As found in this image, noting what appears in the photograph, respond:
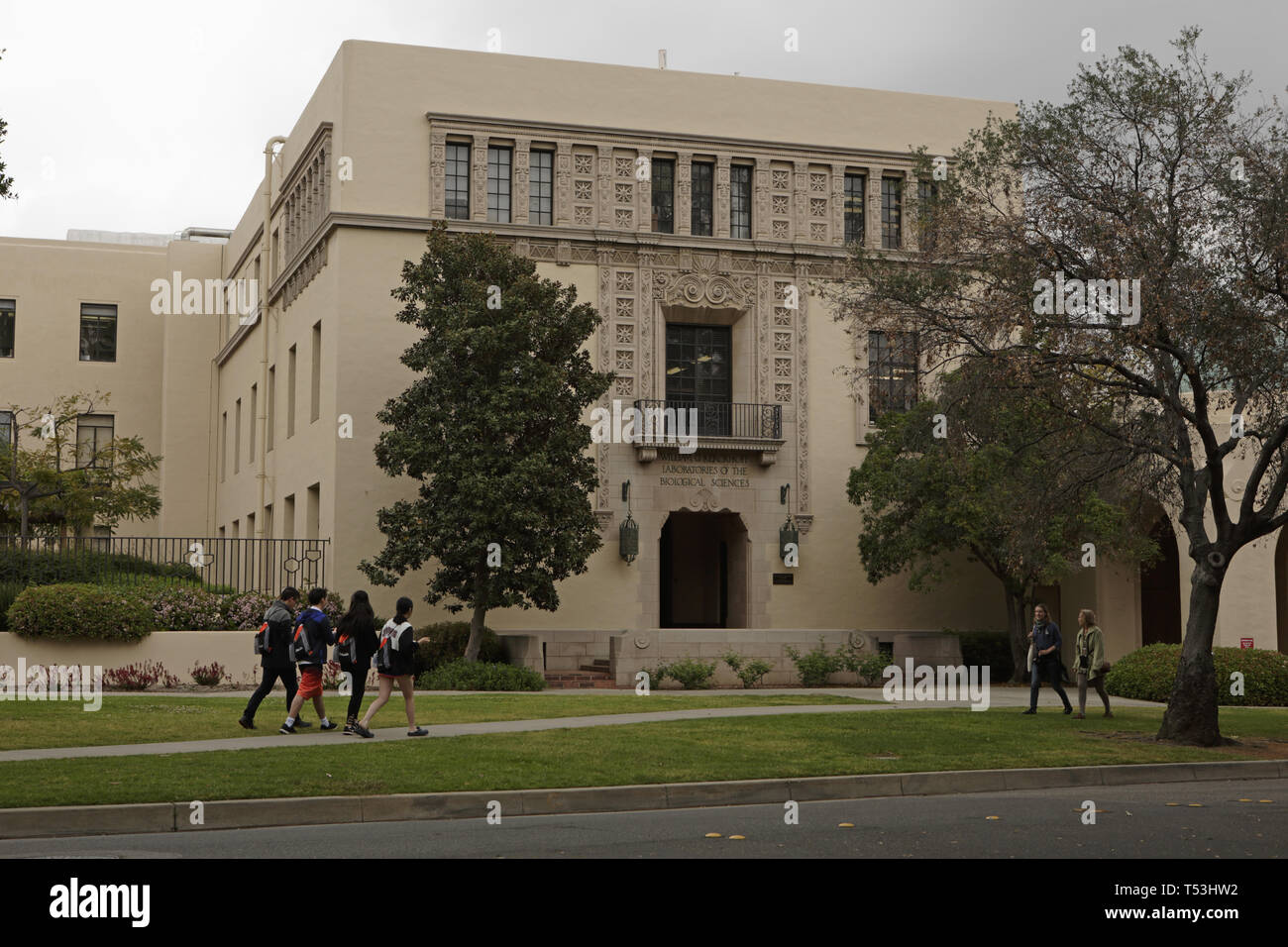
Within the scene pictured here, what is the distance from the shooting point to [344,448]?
97.3 feet

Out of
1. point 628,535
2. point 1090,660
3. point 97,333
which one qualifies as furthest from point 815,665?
point 97,333

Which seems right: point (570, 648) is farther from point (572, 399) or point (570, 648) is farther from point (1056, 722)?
point (1056, 722)

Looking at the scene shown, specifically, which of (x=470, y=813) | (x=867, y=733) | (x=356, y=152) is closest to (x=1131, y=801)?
(x=867, y=733)

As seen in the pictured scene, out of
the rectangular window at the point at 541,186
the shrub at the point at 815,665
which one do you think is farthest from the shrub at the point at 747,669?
the rectangular window at the point at 541,186

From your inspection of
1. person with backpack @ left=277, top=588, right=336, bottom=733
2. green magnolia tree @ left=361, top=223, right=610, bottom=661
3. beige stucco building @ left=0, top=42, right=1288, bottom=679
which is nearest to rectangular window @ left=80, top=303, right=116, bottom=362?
beige stucco building @ left=0, top=42, right=1288, bottom=679

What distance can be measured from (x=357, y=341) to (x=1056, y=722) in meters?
17.4

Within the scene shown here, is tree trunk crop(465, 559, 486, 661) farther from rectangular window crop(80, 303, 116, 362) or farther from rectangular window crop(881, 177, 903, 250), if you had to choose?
rectangular window crop(80, 303, 116, 362)

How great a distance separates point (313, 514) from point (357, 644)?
54.2ft

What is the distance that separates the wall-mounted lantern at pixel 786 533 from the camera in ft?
104

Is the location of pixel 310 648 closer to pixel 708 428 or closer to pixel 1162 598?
pixel 708 428

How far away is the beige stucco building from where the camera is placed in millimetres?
30219

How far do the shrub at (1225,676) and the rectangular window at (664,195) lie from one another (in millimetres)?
13987

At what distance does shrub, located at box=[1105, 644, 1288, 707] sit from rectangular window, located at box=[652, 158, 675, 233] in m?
14.0

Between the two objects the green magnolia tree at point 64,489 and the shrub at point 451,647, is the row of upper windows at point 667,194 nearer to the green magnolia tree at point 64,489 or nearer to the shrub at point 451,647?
the shrub at point 451,647
